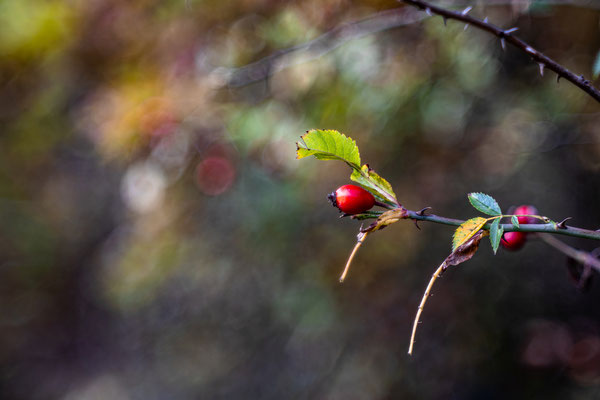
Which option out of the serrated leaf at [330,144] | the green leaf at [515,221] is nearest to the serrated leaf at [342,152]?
the serrated leaf at [330,144]

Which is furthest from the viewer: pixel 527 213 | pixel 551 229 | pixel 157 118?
pixel 157 118

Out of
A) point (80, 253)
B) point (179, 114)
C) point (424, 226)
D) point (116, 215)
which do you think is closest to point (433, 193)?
point (424, 226)

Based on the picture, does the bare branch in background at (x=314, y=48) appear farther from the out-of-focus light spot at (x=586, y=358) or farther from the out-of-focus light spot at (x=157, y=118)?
the out-of-focus light spot at (x=586, y=358)

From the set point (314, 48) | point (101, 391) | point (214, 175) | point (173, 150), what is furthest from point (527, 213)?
point (101, 391)

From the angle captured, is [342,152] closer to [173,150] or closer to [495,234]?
[495,234]

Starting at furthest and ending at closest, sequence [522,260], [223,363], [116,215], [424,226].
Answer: [116,215] → [223,363] → [522,260] → [424,226]

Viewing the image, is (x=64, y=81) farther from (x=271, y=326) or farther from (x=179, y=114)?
(x=271, y=326)
